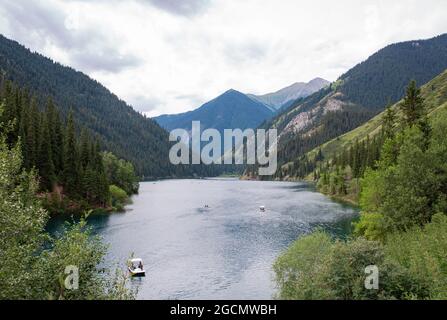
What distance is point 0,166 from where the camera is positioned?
26.0 m

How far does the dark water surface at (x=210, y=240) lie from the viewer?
180 feet

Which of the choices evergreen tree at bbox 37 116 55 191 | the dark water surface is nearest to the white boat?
the dark water surface

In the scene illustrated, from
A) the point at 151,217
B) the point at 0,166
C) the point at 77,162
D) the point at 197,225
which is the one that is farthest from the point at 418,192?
the point at 77,162

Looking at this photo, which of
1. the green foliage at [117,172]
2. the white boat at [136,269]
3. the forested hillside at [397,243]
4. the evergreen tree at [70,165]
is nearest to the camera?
the forested hillside at [397,243]

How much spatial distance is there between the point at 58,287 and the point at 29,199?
692 inches

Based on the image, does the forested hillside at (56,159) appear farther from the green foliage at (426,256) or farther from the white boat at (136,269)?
the green foliage at (426,256)

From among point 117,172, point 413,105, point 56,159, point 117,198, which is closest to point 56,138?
point 56,159

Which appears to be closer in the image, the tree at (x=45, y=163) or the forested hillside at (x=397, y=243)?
the forested hillside at (x=397, y=243)

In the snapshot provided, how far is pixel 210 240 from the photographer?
8444 centimetres

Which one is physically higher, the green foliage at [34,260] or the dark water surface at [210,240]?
the green foliage at [34,260]

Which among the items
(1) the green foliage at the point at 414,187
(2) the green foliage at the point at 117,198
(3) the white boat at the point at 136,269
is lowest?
(3) the white boat at the point at 136,269
